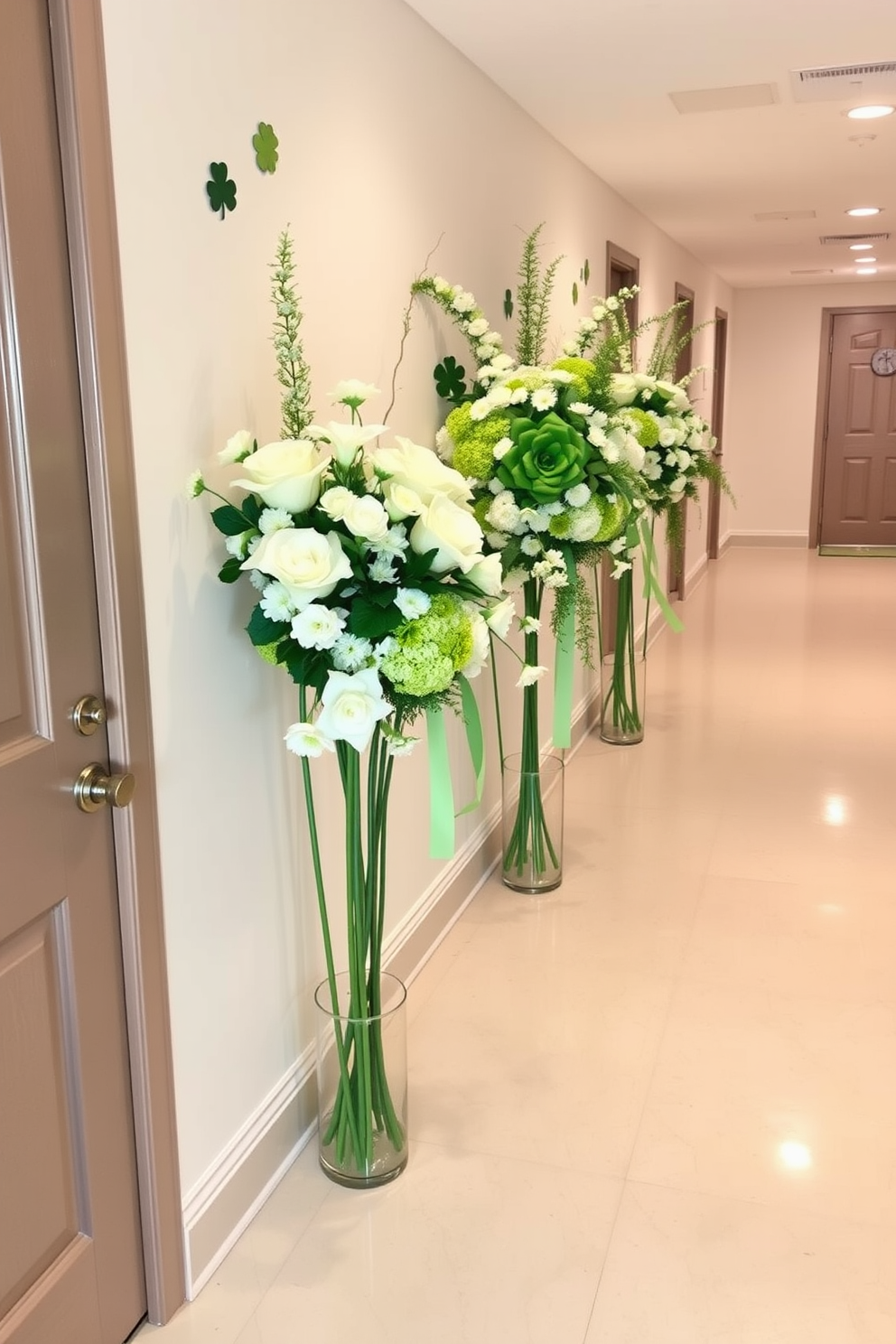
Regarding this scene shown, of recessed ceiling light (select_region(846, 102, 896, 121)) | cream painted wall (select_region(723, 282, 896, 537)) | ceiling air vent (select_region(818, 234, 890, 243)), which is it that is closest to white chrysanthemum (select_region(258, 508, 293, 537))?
recessed ceiling light (select_region(846, 102, 896, 121))

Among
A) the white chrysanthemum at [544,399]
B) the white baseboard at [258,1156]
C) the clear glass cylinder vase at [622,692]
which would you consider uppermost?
the white chrysanthemum at [544,399]

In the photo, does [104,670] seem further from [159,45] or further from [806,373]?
[806,373]

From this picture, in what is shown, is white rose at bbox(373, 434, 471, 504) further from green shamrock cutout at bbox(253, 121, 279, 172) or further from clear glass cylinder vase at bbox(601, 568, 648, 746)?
clear glass cylinder vase at bbox(601, 568, 648, 746)

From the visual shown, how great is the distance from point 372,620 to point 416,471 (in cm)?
27

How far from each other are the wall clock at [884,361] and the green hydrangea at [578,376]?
8344 millimetres

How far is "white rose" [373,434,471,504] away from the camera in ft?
6.20

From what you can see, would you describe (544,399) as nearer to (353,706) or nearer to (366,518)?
(366,518)

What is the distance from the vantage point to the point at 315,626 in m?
1.80

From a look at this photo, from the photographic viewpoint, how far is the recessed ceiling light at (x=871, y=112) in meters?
3.86

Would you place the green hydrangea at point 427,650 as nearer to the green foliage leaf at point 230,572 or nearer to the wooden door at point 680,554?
the green foliage leaf at point 230,572

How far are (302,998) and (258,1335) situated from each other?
664 mm

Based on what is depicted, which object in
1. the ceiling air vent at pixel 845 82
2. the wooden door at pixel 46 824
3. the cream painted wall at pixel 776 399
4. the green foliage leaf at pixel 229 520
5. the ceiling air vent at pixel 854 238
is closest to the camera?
the wooden door at pixel 46 824

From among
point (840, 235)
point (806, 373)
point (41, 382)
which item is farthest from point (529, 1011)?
point (806, 373)

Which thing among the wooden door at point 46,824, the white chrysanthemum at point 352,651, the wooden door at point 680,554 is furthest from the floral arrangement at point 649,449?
the wooden door at point 680,554
